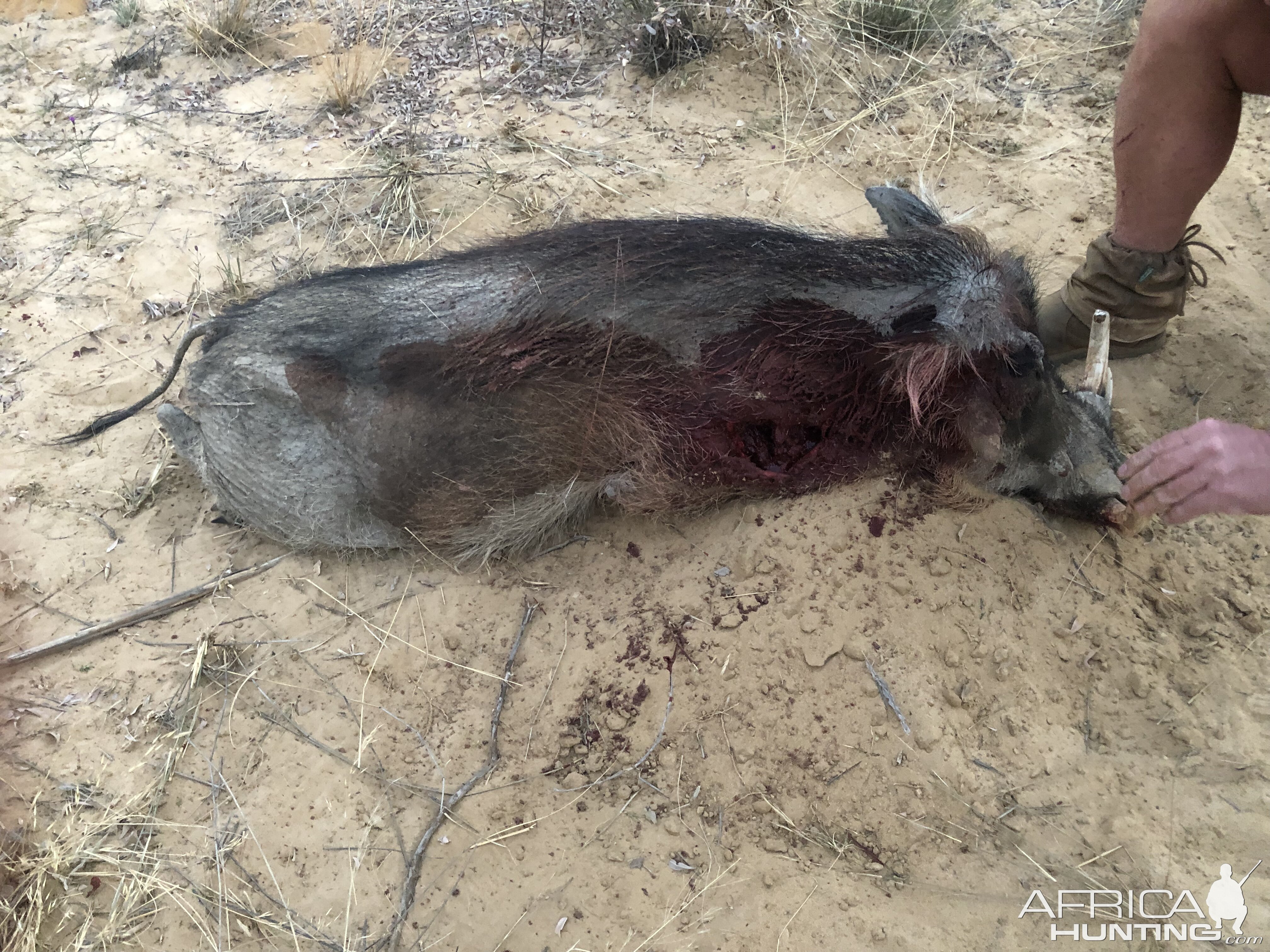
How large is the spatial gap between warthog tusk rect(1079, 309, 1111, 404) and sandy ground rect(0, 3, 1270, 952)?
18.4 inches

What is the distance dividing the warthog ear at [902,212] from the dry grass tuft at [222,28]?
4.82 meters

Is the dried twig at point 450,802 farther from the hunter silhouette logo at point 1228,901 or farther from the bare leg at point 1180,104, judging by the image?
the bare leg at point 1180,104

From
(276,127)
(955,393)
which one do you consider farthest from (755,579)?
(276,127)

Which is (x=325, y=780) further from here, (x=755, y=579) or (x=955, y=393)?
(x=955, y=393)

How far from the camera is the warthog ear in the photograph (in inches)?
123

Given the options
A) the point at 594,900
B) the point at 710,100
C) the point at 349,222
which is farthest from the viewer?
the point at 710,100

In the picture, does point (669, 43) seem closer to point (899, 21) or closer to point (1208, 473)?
point (899, 21)

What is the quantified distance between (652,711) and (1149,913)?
1424 mm

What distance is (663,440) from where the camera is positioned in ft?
9.31

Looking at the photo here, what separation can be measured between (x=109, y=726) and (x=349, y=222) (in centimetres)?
284

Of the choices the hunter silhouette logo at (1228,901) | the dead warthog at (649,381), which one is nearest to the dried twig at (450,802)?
the dead warthog at (649,381)

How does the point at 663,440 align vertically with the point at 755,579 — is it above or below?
above

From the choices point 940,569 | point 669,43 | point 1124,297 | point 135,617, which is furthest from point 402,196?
point 1124,297

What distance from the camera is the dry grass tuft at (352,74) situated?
5168 millimetres
